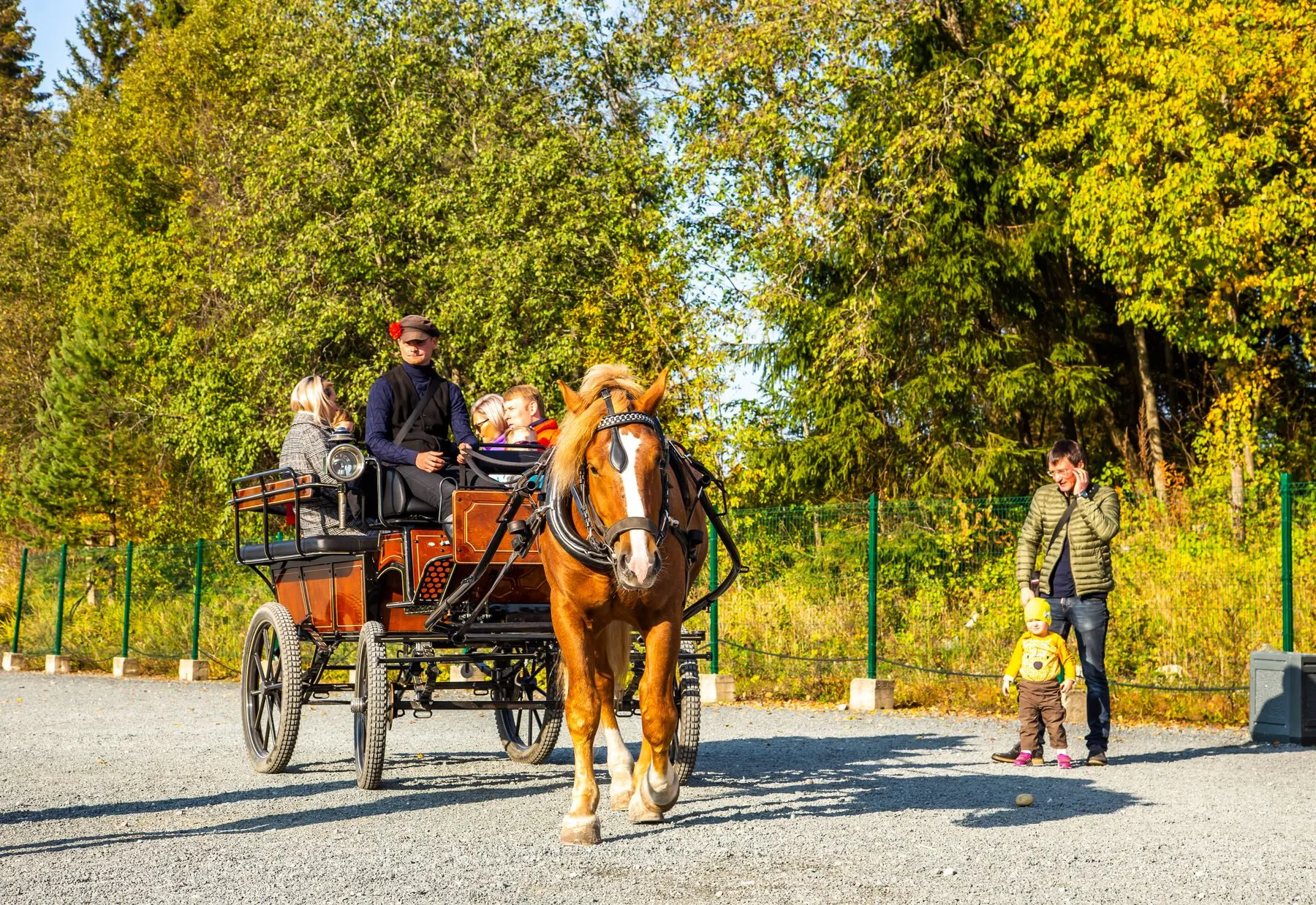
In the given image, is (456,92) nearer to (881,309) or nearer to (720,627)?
(881,309)

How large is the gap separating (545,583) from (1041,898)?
12.3ft

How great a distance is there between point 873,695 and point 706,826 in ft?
23.2

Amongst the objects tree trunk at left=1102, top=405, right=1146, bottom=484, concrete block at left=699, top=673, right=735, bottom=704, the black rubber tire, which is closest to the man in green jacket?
the black rubber tire

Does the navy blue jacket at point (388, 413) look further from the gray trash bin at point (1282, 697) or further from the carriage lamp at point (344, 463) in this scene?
the gray trash bin at point (1282, 697)

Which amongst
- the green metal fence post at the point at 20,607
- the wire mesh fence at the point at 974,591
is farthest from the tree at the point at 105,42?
the wire mesh fence at the point at 974,591

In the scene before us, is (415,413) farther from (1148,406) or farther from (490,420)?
(1148,406)

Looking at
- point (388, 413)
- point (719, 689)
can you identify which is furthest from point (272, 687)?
point (719, 689)

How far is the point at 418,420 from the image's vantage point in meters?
8.40

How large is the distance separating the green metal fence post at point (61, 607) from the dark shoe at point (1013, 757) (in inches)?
675

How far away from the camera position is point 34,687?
18203mm

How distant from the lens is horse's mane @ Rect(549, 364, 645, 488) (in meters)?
6.27

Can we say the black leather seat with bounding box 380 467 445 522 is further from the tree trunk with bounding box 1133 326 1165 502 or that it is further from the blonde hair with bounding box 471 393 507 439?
the tree trunk with bounding box 1133 326 1165 502

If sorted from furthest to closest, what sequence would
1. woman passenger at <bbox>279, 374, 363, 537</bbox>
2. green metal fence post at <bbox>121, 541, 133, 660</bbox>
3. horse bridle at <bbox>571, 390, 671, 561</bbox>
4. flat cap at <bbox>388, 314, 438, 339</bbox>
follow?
1. green metal fence post at <bbox>121, 541, 133, 660</bbox>
2. woman passenger at <bbox>279, 374, 363, 537</bbox>
3. flat cap at <bbox>388, 314, 438, 339</bbox>
4. horse bridle at <bbox>571, 390, 671, 561</bbox>

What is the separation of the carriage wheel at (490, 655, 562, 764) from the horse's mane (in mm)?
1661
